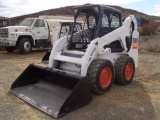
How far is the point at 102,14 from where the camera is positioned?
21.9ft

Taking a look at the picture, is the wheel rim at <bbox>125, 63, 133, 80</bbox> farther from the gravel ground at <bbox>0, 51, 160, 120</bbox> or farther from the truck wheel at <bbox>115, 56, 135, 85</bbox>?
the gravel ground at <bbox>0, 51, 160, 120</bbox>

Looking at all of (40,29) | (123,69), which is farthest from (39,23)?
(123,69)

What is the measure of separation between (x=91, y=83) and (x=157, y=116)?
1675 mm

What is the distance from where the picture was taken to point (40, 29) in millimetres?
15344

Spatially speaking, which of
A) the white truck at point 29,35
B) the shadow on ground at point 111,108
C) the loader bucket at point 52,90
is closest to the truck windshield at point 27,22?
the white truck at point 29,35

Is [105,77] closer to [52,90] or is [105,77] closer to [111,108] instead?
[111,108]

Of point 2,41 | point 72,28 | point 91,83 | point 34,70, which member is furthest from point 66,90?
point 2,41

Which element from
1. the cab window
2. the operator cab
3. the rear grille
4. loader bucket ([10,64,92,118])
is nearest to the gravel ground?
loader bucket ([10,64,92,118])

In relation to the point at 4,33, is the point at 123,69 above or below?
below

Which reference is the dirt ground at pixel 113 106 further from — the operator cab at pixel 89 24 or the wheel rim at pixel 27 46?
the wheel rim at pixel 27 46

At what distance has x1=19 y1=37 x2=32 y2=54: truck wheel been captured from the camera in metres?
14.5

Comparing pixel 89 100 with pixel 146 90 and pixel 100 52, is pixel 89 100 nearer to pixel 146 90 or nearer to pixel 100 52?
pixel 100 52

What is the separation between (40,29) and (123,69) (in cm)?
941

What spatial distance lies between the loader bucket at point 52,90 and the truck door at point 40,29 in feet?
28.4
